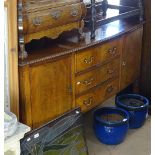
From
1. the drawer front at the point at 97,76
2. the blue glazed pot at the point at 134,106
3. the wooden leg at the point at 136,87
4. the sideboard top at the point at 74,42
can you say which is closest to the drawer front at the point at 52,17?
the sideboard top at the point at 74,42

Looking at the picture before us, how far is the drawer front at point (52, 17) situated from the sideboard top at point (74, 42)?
6.7 inches

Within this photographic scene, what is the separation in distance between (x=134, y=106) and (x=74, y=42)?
3.11ft

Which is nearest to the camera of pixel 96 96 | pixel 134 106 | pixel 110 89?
pixel 96 96

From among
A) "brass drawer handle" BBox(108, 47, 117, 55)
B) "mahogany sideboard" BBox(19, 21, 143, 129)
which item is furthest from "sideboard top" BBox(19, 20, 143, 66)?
"brass drawer handle" BBox(108, 47, 117, 55)

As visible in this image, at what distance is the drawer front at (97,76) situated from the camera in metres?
2.39

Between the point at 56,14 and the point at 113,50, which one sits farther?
the point at 113,50

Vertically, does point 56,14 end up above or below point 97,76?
above

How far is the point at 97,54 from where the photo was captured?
250 cm

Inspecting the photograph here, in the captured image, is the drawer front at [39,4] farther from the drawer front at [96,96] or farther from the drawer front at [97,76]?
the drawer front at [96,96]

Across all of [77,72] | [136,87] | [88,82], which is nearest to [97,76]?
[88,82]

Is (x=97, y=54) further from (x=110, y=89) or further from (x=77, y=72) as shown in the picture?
(x=110, y=89)

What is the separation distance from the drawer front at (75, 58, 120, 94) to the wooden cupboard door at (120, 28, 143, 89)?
0.13 m

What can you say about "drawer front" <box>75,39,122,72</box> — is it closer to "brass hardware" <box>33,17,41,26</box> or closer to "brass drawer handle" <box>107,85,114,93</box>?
"brass drawer handle" <box>107,85,114,93</box>

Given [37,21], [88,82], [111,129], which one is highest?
[37,21]
